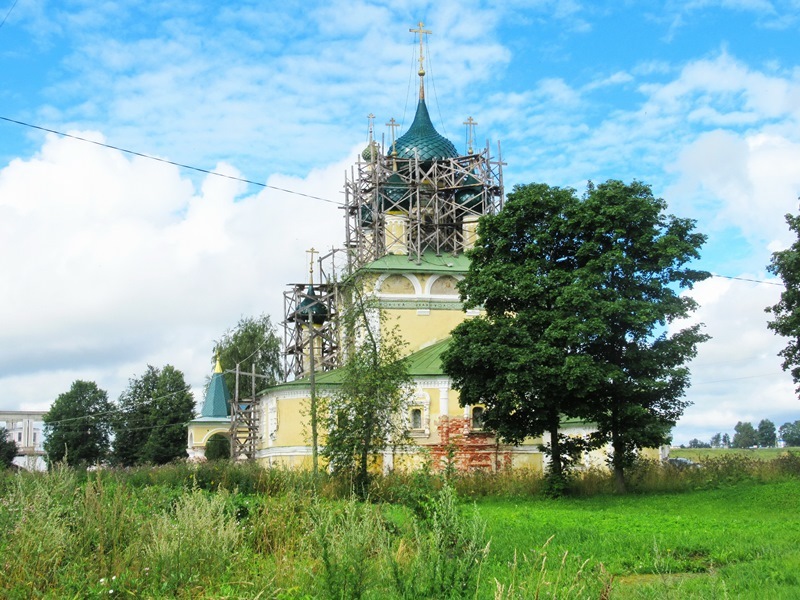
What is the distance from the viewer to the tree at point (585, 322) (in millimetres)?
21781

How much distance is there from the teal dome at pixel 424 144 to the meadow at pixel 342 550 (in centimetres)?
2738

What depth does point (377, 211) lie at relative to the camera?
3912 centimetres

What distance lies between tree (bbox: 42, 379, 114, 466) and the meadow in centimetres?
4379

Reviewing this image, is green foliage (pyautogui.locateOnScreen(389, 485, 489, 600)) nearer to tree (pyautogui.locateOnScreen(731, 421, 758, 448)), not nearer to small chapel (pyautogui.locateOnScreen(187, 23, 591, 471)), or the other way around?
small chapel (pyautogui.locateOnScreen(187, 23, 591, 471))

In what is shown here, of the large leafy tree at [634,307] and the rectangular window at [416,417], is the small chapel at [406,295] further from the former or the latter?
the large leafy tree at [634,307]

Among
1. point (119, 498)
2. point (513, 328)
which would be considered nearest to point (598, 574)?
point (119, 498)

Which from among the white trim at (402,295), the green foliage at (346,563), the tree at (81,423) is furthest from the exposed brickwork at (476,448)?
the tree at (81,423)

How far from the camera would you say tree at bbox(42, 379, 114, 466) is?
54.6 m

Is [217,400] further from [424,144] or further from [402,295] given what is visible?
[424,144]

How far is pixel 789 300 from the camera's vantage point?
23375 millimetres

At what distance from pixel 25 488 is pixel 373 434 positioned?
38.0 feet

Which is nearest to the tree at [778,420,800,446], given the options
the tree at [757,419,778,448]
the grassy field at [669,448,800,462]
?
the tree at [757,419,778,448]

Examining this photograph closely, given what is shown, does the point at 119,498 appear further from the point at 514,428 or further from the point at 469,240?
the point at 469,240

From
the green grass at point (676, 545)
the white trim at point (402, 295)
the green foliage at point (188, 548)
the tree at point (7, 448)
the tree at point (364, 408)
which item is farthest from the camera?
the tree at point (7, 448)
